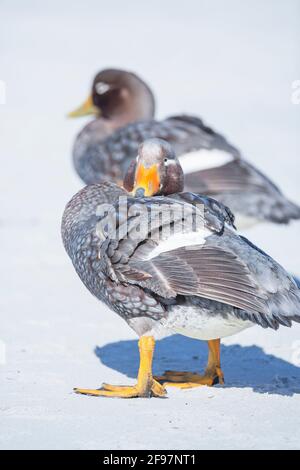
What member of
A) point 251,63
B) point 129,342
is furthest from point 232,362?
point 251,63

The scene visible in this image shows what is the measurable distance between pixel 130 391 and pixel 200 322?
1.51 feet

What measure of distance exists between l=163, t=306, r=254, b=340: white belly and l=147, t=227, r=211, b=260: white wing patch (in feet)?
0.89

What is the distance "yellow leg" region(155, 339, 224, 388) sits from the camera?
490 centimetres

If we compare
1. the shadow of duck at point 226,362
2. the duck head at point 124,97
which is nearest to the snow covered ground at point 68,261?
the shadow of duck at point 226,362

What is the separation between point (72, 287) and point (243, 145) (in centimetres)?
515

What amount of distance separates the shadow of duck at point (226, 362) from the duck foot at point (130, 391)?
369 millimetres

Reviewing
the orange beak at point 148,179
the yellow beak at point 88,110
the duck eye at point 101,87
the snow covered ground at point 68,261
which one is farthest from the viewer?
the yellow beak at point 88,110

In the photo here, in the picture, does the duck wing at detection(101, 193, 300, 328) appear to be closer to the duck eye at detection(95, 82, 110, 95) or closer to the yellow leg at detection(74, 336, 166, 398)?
the yellow leg at detection(74, 336, 166, 398)

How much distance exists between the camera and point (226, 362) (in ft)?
17.9

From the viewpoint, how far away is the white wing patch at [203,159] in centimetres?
786

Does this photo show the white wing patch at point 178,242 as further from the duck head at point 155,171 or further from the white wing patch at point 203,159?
the white wing patch at point 203,159

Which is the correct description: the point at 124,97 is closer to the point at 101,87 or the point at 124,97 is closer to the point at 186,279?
the point at 101,87

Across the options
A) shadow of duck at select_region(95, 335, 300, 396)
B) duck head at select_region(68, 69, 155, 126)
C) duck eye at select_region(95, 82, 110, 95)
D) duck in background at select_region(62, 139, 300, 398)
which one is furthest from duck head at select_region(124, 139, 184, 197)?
duck eye at select_region(95, 82, 110, 95)

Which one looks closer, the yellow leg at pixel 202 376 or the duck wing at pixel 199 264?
the duck wing at pixel 199 264
